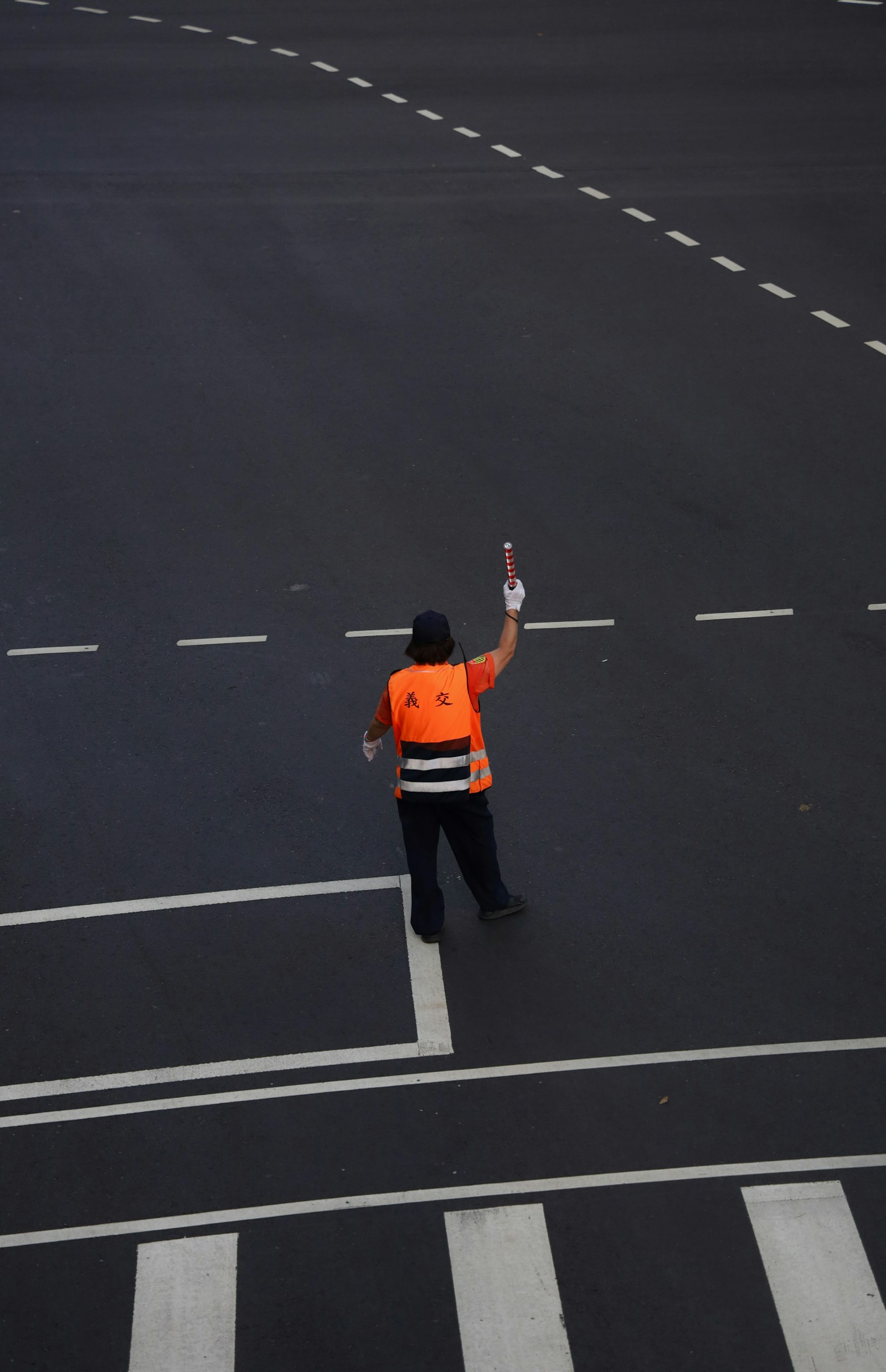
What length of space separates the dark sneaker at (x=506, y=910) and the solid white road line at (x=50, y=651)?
14.1ft

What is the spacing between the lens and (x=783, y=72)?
988 inches

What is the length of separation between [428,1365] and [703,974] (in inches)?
114

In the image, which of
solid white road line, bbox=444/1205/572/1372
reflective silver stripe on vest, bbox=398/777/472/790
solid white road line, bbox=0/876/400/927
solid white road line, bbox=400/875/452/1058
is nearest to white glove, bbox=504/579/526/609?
reflective silver stripe on vest, bbox=398/777/472/790

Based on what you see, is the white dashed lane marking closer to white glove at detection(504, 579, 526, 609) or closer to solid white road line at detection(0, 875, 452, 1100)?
white glove at detection(504, 579, 526, 609)

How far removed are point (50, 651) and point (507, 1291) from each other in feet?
21.8

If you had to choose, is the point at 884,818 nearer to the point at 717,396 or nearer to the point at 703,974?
the point at 703,974

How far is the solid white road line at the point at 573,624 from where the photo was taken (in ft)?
38.0

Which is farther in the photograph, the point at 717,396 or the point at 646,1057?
the point at 717,396

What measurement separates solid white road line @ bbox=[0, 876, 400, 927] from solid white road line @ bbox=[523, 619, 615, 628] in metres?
3.08

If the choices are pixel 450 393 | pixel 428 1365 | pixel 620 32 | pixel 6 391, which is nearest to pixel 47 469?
pixel 6 391

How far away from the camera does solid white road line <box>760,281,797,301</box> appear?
16750 mm

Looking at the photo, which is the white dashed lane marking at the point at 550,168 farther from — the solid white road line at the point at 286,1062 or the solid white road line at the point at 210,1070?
the solid white road line at the point at 210,1070

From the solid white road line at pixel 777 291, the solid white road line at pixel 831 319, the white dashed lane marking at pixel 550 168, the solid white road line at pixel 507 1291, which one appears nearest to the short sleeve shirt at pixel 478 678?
the solid white road line at pixel 507 1291

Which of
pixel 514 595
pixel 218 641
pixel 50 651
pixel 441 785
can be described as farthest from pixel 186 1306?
pixel 50 651
